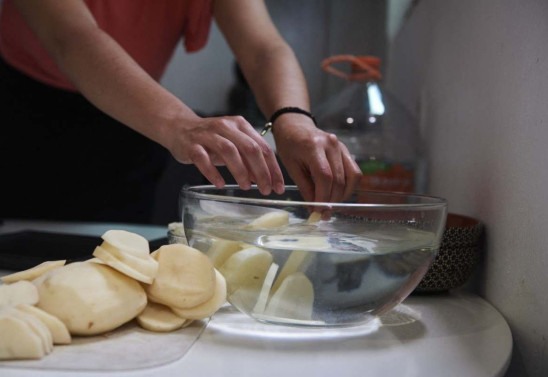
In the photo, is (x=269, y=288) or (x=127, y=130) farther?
(x=127, y=130)

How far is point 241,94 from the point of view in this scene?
1.66 meters

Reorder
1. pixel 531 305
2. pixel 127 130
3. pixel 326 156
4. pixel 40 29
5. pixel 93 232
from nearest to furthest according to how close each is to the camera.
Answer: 1. pixel 531 305
2. pixel 326 156
3. pixel 40 29
4. pixel 93 232
5. pixel 127 130

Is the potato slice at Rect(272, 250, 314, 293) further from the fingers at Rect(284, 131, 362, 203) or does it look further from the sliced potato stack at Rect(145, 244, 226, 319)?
the fingers at Rect(284, 131, 362, 203)

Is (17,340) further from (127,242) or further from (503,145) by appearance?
(503,145)

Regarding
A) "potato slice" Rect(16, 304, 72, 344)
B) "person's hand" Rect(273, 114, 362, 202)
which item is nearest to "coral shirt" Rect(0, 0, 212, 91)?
"person's hand" Rect(273, 114, 362, 202)

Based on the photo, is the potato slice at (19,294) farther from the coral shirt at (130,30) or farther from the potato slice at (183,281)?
the coral shirt at (130,30)

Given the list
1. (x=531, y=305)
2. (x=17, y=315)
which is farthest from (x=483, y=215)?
(x=17, y=315)

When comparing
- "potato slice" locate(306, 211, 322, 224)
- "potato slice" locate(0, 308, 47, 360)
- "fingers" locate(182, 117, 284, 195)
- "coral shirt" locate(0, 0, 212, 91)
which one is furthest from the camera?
"coral shirt" locate(0, 0, 212, 91)

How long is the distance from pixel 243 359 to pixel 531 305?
0.28 meters

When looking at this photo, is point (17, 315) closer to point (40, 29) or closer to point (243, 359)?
point (243, 359)

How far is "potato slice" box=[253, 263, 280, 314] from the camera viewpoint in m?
0.47

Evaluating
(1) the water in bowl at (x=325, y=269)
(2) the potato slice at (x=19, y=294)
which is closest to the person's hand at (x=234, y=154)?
(1) the water in bowl at (x=325, y=269)

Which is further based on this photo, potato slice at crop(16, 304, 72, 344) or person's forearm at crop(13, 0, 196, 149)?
person's forearm at crop(13, 0, 196, 149)

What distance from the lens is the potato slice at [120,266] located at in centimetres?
44
